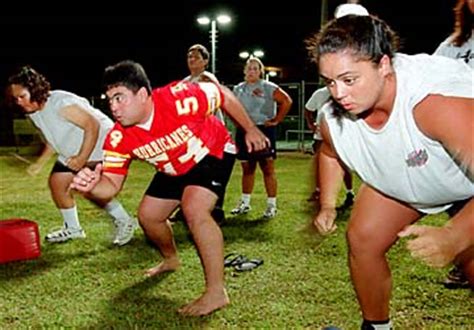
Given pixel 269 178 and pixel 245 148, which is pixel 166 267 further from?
pixel 245 148

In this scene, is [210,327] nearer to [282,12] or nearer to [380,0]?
[380,0]

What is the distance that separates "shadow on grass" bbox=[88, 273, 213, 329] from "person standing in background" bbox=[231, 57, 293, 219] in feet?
11.0

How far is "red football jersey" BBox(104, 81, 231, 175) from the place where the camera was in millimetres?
4391

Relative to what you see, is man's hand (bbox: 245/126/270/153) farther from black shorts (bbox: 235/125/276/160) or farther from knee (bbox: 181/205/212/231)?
black shorts (bbox: 235/125/276/160)

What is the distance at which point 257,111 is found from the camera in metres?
8.34

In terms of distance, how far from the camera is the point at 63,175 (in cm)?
653

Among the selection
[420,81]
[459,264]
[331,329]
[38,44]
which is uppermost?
[420,81]

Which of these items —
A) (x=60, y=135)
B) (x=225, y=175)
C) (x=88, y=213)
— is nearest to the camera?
(x=225, y=175)

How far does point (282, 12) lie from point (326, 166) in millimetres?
32471

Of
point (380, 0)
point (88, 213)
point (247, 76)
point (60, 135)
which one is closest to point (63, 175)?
point (60, 135)

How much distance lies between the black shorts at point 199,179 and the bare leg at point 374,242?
60.6 inches

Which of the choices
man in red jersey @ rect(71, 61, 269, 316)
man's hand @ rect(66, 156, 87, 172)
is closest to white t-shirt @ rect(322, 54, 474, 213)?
man in red jersey @ rect(71, 61, 269, 316)

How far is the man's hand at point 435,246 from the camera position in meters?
2.21

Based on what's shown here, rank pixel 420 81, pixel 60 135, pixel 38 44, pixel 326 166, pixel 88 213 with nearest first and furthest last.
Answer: pixel 420 81, pixel 326 166, pixel 60 135, pixel 88 213, pixel 38 44
